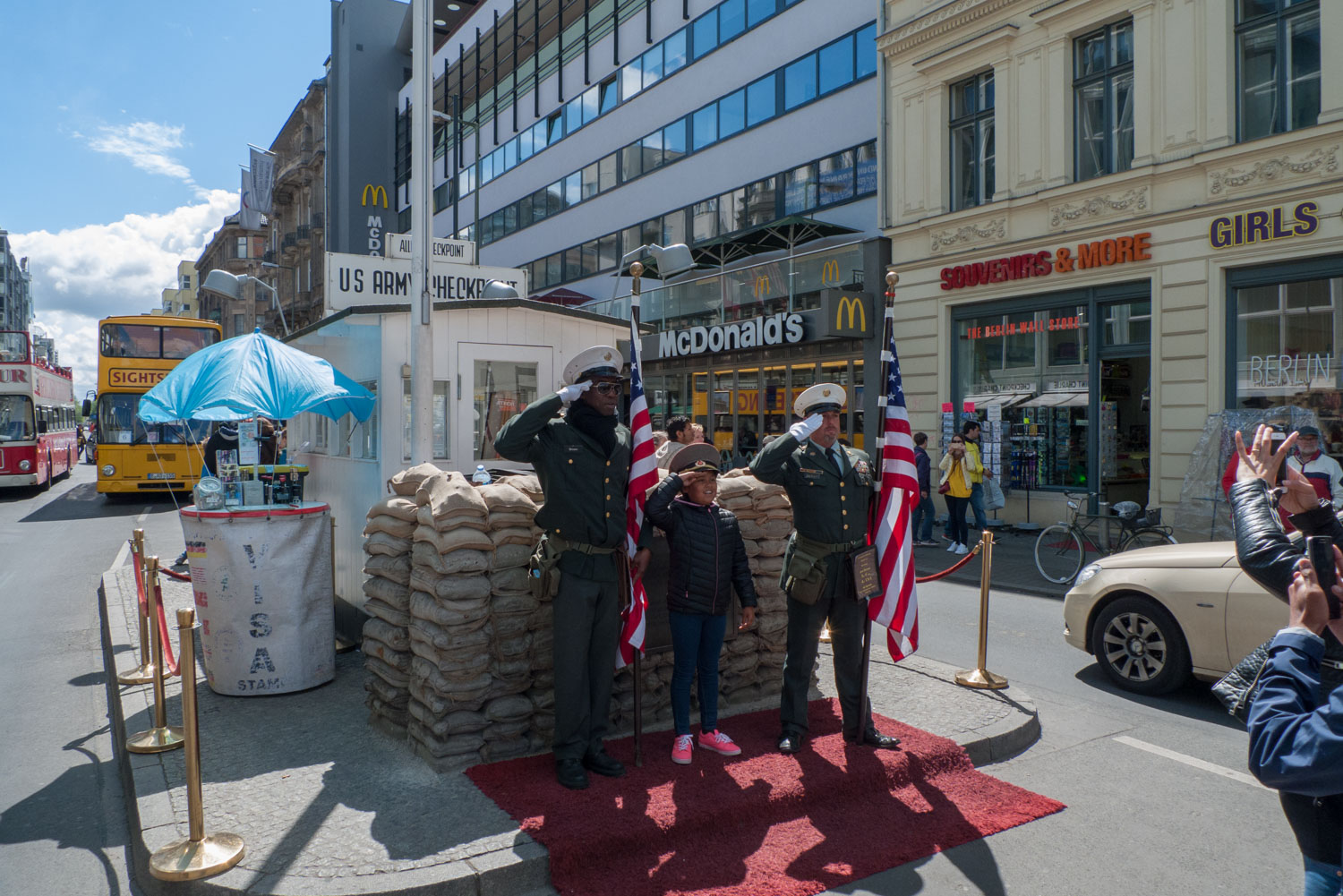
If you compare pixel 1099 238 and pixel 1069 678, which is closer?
pixel 1069 678

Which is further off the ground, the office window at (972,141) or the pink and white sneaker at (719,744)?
the office window at (972,141)

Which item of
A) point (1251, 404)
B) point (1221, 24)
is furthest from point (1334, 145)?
point (1251, 404)

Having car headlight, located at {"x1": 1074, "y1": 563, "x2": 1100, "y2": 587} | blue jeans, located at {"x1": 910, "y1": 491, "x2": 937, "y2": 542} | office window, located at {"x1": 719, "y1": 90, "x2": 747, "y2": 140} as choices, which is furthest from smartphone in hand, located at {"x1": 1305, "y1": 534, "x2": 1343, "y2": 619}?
office window, located at {"x1": 719, "y1": 90, "x2": 747, "y2": 140}

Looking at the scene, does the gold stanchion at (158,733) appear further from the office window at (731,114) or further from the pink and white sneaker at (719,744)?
the office window at (731,114)

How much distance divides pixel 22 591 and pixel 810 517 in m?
10.4

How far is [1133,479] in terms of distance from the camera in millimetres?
14750

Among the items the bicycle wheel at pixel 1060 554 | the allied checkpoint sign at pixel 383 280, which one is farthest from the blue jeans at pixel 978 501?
the allied checkpoint sign at pixel 383 280

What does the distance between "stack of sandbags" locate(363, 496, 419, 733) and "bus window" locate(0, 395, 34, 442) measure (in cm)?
2202

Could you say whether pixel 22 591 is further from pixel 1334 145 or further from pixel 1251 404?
pixel 1334 145

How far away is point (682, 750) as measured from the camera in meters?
4.99

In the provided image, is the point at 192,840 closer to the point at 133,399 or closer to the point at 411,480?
the point at 411,480

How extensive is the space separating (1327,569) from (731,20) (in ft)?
77.4

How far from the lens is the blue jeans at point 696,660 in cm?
508

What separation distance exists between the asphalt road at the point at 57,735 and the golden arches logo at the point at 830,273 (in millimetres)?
12554
